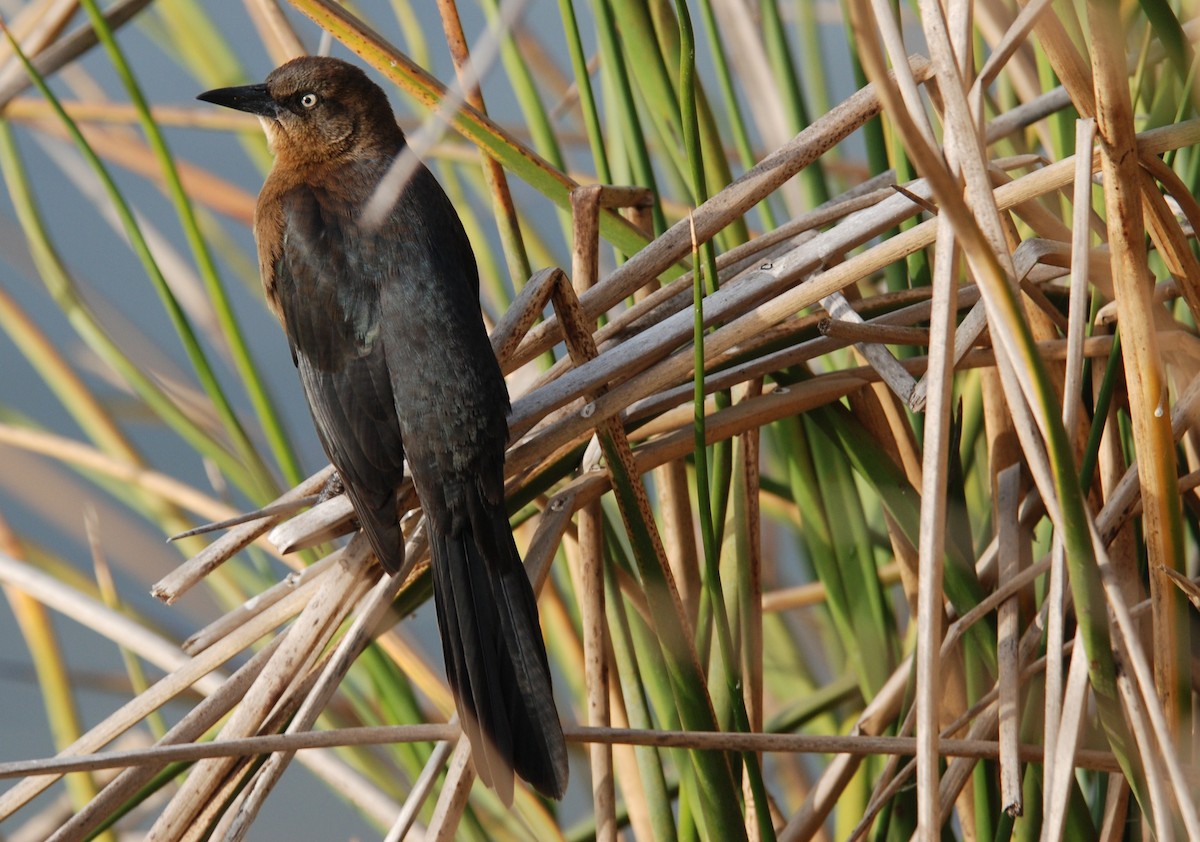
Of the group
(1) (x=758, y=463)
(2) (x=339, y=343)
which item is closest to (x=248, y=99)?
(2) (x=339, y=343)

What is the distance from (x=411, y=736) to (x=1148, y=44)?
4.16 ft

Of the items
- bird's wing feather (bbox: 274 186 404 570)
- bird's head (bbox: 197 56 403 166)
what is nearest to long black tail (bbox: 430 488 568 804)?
bird's wing feather (bbox: 274 186 404 570)

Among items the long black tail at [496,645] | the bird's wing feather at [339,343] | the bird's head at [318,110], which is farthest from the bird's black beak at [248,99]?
the long black tail at [496,645]

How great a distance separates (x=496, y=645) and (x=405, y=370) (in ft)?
1.62

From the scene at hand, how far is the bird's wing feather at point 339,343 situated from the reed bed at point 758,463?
0.28ft

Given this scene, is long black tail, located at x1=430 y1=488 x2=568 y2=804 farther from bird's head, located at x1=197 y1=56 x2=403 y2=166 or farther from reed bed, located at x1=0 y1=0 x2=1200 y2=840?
bird's head, located at x1=197 y1=56 x2=403 y2=166

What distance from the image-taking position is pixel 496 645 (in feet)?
5.12

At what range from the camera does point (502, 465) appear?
169cm

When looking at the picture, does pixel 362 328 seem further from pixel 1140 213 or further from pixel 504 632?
pixel 1140 213

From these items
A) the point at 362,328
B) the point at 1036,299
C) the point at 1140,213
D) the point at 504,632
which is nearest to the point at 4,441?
the point at 362,328

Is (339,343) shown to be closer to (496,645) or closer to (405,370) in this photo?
(405,370)

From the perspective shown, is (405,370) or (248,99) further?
(248,99)

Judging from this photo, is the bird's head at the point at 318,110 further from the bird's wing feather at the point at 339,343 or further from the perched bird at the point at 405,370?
the bird's wing feather at the point at 339,343

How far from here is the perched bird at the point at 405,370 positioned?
59.9 inches
